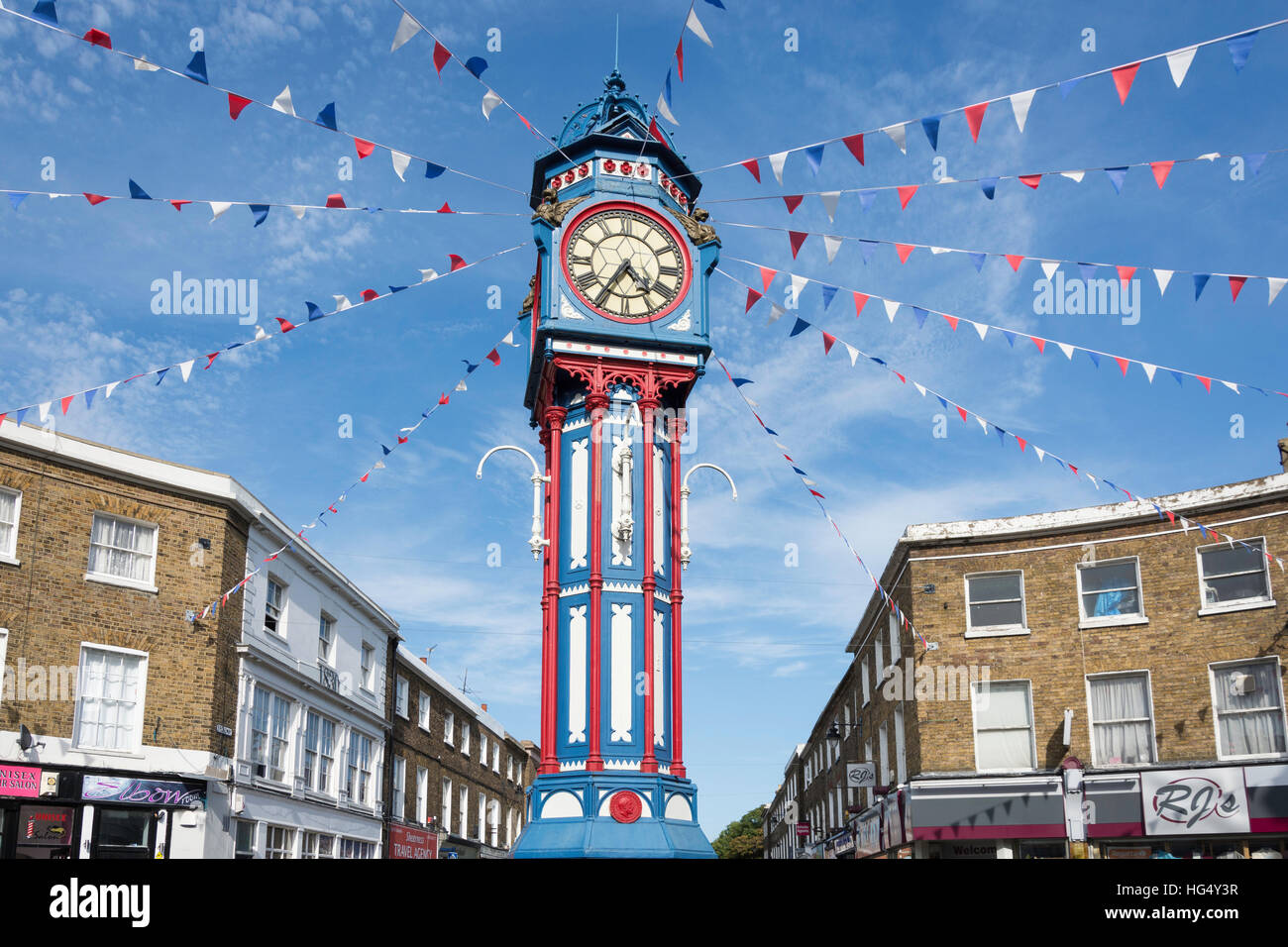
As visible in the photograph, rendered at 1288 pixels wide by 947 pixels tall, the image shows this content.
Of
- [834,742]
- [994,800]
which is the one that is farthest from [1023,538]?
[834,742]

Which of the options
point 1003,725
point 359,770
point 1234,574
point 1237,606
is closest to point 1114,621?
point 1237,606

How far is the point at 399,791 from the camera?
3025 centimetres

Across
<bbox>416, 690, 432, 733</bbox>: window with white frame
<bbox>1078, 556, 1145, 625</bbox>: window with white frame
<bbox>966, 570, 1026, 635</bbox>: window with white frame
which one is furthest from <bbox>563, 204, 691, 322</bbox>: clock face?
<bbox>416, 690, 432, 733</bbox>: window with white frame

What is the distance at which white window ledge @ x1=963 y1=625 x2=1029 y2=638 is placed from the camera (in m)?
22.4

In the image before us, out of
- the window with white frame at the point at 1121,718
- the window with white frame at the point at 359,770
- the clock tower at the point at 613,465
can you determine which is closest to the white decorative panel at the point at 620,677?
the clock tower at the point at 613,465

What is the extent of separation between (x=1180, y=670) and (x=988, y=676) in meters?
3.42

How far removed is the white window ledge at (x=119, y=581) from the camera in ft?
62.2

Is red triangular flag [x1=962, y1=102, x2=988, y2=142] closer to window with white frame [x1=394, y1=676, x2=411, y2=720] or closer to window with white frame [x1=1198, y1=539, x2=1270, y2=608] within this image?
window with white frame [x1=1198, y1=539, x2=1270, y2=608]

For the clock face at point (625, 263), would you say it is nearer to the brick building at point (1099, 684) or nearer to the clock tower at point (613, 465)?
the clock tower at point (613, 465)

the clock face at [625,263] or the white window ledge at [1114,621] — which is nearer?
the clock face at [625,263]

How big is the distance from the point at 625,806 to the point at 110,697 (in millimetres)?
9933

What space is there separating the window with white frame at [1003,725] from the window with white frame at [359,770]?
14251 mm

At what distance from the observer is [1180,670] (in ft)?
68.7
